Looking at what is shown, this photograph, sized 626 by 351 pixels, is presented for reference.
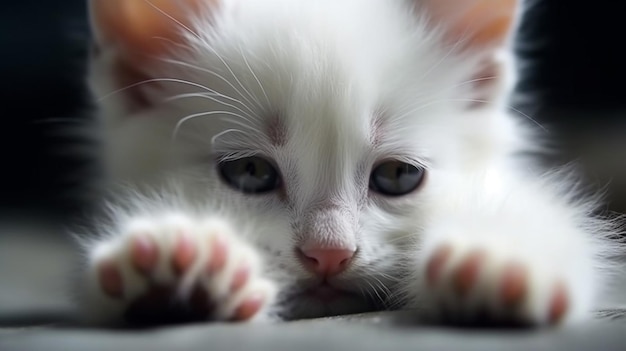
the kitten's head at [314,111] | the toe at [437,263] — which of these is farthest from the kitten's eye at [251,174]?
the toe at [437,263]

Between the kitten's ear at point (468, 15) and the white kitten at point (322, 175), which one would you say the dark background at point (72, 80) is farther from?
the white kitten at point (322, 175)

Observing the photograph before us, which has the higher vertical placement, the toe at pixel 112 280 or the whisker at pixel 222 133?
the whisker at pixel 222 133

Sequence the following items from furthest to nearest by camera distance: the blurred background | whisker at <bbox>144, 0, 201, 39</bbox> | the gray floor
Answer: the blurred background → whisker at <bbox>144, 0, 201, 39</bbox> → the gray floor

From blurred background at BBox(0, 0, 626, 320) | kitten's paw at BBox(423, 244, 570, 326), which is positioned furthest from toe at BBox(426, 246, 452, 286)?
blurred background at BBox(0, 0, 626, 320)

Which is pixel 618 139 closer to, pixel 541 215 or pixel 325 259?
pixel 541 215

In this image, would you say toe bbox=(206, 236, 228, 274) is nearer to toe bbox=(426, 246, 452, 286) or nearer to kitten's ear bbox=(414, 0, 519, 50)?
toe bbox=(426, 246, 452, 286)

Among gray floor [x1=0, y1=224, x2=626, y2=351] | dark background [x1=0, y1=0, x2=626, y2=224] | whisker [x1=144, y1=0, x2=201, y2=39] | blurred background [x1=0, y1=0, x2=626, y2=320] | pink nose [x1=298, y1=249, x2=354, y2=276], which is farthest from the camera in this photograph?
dark background [x1=0, y1=0, x2=626, y2=224]

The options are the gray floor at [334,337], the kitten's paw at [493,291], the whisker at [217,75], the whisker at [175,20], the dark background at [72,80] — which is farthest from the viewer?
the dark background at [72,80]

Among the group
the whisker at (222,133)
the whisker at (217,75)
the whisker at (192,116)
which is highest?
the whisker at (217,75)
